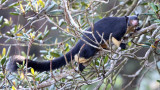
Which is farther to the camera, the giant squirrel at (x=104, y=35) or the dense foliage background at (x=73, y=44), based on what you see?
the giant squirrel at (x=104, y=35)

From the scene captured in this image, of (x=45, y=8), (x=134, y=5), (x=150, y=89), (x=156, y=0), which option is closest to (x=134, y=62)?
(x=150, y=89)

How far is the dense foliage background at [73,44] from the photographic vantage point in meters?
1.77

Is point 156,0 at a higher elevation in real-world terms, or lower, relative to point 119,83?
higher

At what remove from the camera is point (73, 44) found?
263 cm

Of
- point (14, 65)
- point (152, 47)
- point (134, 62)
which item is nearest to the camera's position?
point (152, 47)

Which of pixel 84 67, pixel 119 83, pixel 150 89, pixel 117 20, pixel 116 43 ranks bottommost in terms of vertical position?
pixel 150 89

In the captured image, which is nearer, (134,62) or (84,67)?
(84,67)

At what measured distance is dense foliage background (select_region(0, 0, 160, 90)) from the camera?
177 cm

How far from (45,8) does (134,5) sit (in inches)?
41.0

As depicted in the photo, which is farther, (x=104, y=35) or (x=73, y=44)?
(x=73, y=44)

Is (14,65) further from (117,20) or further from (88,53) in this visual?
(117,20)

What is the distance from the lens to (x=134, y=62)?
378 cm

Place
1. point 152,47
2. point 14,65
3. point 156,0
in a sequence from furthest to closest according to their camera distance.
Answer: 1. point 156,0
2. point 14,65
3. point 152,47

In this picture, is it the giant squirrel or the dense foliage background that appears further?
the giant squirrel
